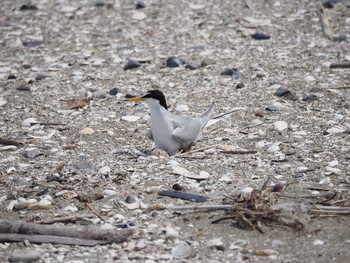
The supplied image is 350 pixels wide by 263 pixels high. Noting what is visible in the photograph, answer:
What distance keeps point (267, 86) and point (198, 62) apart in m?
1.00

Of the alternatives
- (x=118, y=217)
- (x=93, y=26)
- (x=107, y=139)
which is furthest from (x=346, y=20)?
(x=118, y=217)

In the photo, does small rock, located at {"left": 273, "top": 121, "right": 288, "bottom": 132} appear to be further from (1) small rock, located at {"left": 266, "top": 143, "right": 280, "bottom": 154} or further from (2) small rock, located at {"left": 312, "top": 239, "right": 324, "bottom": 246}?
(2) small rock, located at {"left": 312, "top": 239, "right": 324, "bottom": 246}

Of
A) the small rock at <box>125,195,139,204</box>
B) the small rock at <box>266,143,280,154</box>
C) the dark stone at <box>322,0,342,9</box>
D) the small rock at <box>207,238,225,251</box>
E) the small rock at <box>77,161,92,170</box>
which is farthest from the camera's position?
the dark stone at <box>322,0,342,9</box>

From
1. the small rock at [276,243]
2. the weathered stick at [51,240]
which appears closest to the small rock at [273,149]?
the small rock at [276,243]

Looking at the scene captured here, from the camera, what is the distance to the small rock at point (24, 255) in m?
4.53

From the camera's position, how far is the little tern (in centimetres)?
633

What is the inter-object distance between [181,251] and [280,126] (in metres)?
2.39

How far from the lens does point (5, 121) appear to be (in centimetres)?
710

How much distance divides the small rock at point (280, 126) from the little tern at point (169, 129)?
27.9 inches

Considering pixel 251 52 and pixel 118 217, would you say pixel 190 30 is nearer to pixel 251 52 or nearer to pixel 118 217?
pixel 251 52

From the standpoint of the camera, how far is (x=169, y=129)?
6.34 metres

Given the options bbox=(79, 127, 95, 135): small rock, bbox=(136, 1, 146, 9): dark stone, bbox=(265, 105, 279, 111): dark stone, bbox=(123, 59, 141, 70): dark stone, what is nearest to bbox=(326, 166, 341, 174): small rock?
bbox=(265, 105, 279, 111): dark stone

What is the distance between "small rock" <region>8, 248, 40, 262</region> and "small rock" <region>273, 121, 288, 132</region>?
282 centimetres

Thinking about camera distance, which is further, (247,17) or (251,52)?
(247,17)
